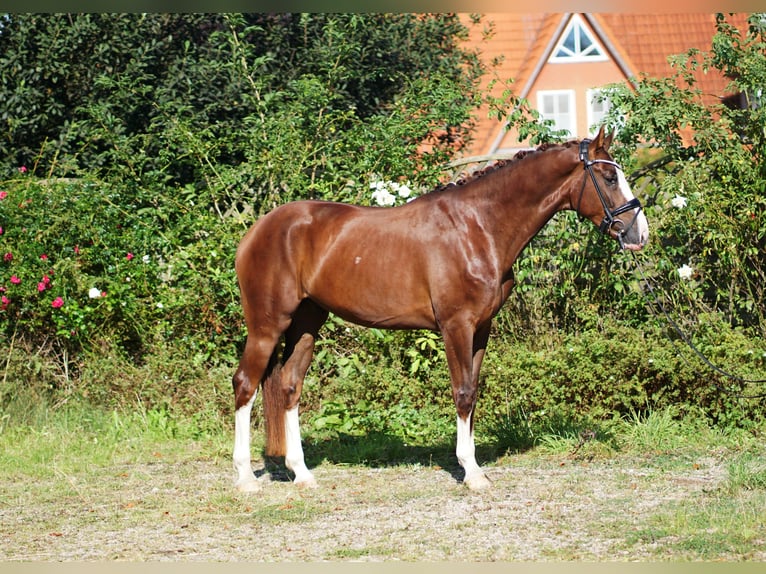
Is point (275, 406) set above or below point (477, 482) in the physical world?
above

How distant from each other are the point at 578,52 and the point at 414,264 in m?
26.6

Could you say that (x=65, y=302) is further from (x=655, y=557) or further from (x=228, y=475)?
(x=655, y=557)

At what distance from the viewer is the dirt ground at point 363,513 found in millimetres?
4910

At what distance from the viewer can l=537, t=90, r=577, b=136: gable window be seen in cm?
3131

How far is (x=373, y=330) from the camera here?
833 centimetres

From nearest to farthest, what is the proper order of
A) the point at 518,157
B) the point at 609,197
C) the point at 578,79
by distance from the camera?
1. the point at 609,197
2. the point at 518,157
3. the point at 578,79

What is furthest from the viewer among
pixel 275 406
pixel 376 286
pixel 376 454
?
pixel 376 454

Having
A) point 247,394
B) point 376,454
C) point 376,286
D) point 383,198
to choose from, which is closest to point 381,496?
point 247,394

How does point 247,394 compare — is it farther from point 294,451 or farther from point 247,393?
point 294,451

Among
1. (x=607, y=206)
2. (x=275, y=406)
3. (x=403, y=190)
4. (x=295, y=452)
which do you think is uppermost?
(x=403, y=190)

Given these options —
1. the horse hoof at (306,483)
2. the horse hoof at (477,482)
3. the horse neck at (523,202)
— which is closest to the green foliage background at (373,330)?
the horse hoof at (306,483)

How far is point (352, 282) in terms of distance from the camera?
21.0 feet

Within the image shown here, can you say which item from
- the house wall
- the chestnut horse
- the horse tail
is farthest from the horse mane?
the house wall

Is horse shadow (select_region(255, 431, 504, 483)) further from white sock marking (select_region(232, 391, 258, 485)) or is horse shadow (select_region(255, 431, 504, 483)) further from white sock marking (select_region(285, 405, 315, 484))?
white sock marking (select_region(232, 391, 258, 485))
